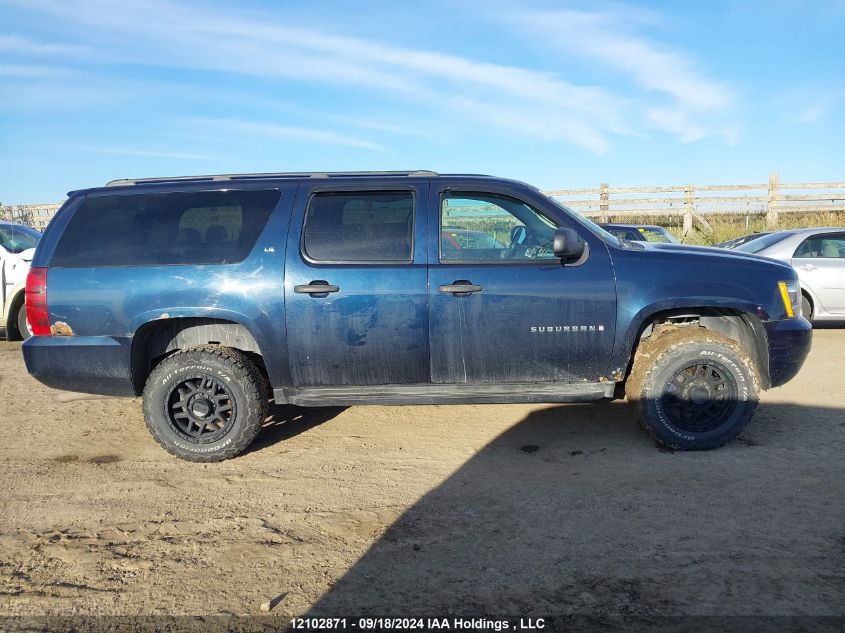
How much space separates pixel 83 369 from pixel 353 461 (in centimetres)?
194

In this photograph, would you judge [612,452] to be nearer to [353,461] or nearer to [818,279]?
[353,461]

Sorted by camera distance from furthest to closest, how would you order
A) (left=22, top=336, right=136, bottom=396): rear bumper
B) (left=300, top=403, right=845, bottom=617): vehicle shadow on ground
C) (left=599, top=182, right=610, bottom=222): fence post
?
(left=599, top=182, right=610, bottom=222): fence post, (left=22, top=336, right=136, bottom=396): rear bumper, (left=300, top=403, right=845, bottom=617): vehicle shadow on ground

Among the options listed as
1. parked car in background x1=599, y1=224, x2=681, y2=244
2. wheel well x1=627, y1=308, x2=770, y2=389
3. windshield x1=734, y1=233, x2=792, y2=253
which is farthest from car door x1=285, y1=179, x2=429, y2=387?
parked car in background x1=599, y1=224, x2=681, y2=244

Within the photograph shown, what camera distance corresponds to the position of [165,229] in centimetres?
433

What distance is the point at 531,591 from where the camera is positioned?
269 centimetres

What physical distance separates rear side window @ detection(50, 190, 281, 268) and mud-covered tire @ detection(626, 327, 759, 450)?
281cm

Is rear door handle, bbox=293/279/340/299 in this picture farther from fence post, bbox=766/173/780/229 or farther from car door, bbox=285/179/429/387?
fence post, bbox=766/173/780/229

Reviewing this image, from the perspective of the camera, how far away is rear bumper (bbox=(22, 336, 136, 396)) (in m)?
4.23

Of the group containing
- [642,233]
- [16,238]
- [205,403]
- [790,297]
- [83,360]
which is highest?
[642,233]

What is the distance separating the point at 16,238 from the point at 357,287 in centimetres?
720

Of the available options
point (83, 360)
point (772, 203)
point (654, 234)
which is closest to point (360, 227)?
point (83, 360)

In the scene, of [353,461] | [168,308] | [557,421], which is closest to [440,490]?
[353,461]

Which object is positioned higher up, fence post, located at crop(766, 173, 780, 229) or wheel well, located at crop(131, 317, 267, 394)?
fence post, located at crop(766, 173, 780, 229)

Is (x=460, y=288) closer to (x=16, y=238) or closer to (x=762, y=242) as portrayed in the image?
(x=762, y=242)
